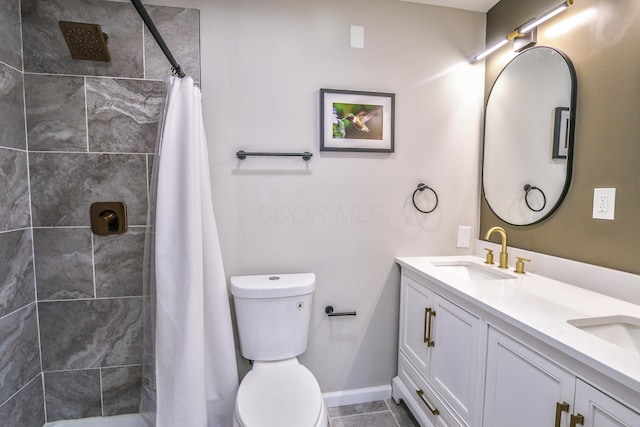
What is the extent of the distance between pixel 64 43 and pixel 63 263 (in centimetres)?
111

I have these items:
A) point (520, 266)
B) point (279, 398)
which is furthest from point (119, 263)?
point (520, 266)

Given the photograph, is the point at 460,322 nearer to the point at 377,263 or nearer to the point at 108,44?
the point at 377,263

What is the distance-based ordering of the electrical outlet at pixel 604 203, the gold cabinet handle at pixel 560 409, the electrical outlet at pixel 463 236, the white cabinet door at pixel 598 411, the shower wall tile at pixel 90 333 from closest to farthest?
the white cabinet door at pixel 598 411 < the gold cabinet handle at pixel 560 409 < the electrical outlet at pixel 604 203 < the shower wall tile at pixel 90 333 < the electrical outlet at pixel 463 236

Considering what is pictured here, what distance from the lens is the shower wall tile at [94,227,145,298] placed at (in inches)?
60.9

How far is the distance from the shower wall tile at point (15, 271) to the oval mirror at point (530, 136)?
8.31 feet

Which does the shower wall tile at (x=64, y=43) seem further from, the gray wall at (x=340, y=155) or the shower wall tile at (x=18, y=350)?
the shower wall tile at (x=18, y=350)

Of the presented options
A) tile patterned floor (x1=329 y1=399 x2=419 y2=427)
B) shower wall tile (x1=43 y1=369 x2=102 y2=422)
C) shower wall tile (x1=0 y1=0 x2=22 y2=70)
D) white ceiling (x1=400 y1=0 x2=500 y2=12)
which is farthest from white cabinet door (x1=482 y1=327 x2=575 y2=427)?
shower wall tile (x1=0 y1=0 x2=22 y2=70)

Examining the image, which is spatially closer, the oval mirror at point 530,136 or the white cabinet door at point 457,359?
the white cabinet door at point 457,359

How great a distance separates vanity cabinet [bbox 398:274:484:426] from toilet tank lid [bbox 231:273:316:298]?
608 millimetres

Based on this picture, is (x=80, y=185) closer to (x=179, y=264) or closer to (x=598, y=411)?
(x=179, y=264)

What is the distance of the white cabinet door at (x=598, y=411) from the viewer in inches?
27.1

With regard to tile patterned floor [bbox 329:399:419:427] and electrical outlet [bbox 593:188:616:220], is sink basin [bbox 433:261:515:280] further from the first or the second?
tile patterned floor [bbox 329:399:419:427]

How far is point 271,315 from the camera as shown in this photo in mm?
1500

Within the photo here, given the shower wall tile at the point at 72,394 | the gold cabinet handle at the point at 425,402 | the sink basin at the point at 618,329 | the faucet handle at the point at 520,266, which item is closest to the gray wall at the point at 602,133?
the faucet handle at the point at 520,266
